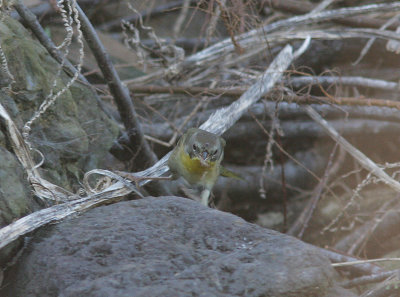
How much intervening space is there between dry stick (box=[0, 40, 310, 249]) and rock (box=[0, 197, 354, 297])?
63 millimetres

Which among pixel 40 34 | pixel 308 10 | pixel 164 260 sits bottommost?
pixel 164 260

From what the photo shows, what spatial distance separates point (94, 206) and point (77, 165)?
2.33 ft

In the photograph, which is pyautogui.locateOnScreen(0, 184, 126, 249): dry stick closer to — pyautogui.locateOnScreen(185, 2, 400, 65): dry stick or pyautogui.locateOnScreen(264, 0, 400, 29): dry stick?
pyautogui.locateOnScreen(185, 2, 400, 65): dry stick

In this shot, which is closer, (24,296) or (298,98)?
(24,296)

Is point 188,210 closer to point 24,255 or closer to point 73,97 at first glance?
point 24,255

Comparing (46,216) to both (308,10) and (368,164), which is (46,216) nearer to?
(368,164)

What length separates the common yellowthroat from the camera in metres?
3.00

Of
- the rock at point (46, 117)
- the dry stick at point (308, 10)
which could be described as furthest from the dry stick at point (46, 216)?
the dry stick at point (308, 10)

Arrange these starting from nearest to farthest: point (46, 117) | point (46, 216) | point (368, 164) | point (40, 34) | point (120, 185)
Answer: point (46, 216)
point (120, 185)
point (46, 117)
point (40, 34)
point (368, 164)

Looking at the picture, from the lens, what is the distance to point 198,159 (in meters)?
3.04

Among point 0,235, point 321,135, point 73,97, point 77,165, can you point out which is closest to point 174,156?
point 77,165

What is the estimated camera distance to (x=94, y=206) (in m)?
2.50

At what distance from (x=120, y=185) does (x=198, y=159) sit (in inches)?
20.9

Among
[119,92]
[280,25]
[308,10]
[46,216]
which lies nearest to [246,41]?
[280,25]
